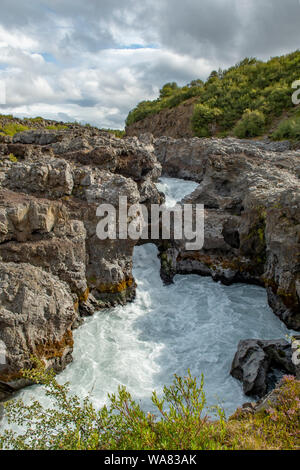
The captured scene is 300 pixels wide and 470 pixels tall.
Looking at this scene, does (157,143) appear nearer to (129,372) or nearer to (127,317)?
(127,317)

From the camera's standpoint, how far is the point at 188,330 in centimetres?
1107

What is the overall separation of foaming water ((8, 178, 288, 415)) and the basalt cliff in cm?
54

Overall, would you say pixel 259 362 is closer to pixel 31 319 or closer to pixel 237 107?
pixel 31 319

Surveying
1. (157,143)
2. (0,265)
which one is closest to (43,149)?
(0,265)

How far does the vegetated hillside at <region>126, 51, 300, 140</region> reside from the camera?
3462 centimetres

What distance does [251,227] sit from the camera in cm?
1358

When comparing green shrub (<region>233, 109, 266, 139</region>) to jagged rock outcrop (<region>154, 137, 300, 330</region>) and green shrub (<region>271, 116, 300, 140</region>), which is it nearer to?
green shrub (<region>271, 116, 300, 140</region>)

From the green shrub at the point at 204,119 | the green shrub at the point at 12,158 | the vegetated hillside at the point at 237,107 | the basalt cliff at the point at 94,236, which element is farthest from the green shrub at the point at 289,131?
the green shrub at the point at 12,158

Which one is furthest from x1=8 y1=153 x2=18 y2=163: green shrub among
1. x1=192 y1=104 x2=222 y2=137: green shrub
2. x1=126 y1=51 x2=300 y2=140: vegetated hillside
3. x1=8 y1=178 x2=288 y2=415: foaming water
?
x1=192 y1=104 x2=222 y2=137: green shrub

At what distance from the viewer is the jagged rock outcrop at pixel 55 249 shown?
27.1 feet

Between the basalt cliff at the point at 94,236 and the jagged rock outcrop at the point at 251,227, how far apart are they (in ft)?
0.15

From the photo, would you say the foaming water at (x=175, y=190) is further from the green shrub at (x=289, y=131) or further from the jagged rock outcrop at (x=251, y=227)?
the green shrub at (x=289, y=131)

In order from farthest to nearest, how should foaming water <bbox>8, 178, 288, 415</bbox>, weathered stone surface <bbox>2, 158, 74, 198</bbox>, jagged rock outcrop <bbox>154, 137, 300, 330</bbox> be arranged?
weathered stone surface <bbox>2, 158, 74, 198</bbox> < jagged rock outcrop <bbox>154, 137, 300, 330</bbox> < foaming water <bbox>8, 178, 288, 415</bbox>

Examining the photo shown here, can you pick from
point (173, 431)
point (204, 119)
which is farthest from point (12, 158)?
point (204, 119)
